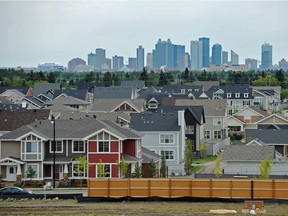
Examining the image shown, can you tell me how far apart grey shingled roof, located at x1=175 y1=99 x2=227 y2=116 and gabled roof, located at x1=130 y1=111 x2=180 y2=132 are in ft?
74.1

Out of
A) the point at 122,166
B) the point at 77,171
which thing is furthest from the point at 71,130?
the point at 122,166

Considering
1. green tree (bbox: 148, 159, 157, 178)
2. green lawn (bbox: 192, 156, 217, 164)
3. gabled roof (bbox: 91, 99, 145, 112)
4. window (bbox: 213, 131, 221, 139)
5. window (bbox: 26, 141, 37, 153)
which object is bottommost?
green lawn (bbox: 192, 156, 217, 164)

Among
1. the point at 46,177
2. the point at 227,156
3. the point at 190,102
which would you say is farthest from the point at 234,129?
the point at 46,177

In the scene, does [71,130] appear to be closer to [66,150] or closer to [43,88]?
[66,150]

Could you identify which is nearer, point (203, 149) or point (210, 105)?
point (203, 149)

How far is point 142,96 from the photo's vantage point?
11756 cm

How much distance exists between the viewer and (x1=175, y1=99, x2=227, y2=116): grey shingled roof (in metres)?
85.7

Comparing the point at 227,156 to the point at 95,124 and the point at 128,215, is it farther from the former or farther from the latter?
the point at 128,215

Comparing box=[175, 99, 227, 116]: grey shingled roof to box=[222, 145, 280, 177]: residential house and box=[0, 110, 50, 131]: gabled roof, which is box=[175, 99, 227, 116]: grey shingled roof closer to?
box=[0, 110, 50, 131]: gabled roof

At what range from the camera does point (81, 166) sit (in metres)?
47.4

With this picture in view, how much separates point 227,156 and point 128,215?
68.8 ft

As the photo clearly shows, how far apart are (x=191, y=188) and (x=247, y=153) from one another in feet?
51.9

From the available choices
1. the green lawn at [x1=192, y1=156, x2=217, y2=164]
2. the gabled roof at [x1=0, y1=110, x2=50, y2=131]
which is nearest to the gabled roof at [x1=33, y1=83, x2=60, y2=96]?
the green lawn at [x1=192, y1=156, x2=217, y2=164]

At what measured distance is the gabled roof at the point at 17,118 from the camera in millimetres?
58625
